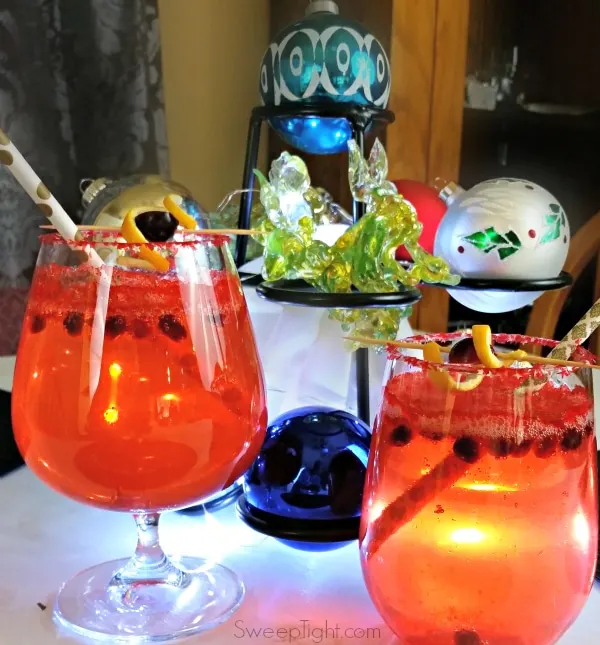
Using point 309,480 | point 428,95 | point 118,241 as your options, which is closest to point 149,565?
point 309,480

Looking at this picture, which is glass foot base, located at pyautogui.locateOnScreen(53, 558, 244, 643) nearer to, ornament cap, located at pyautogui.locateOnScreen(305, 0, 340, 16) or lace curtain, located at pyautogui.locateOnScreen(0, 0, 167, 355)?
ornament cap, located at pyautogui.locateOnScreen(305, 0, 340, 16)

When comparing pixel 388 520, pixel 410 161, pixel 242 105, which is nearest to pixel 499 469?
pixel 388 520

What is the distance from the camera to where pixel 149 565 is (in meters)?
0.53

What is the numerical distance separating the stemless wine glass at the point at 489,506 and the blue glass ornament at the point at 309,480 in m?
0.14

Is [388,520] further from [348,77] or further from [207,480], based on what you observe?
[348,77]

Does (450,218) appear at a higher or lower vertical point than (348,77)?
lower

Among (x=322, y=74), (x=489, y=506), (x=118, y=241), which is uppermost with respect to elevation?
(x=322, y=74)

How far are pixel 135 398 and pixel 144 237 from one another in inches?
4.5

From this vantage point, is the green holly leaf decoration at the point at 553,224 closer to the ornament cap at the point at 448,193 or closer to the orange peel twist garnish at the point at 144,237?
the ornament cap at the point at 448,193

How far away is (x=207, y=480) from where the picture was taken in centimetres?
51

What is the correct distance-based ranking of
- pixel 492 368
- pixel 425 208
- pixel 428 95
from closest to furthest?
pixel 492 368 < pixel 425 208 < pixel 428 95

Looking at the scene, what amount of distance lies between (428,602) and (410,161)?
5.03 ft

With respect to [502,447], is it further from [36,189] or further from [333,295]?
[36,189]

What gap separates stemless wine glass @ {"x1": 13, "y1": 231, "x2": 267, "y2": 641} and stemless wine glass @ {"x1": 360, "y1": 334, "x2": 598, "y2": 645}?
0.15 metres
